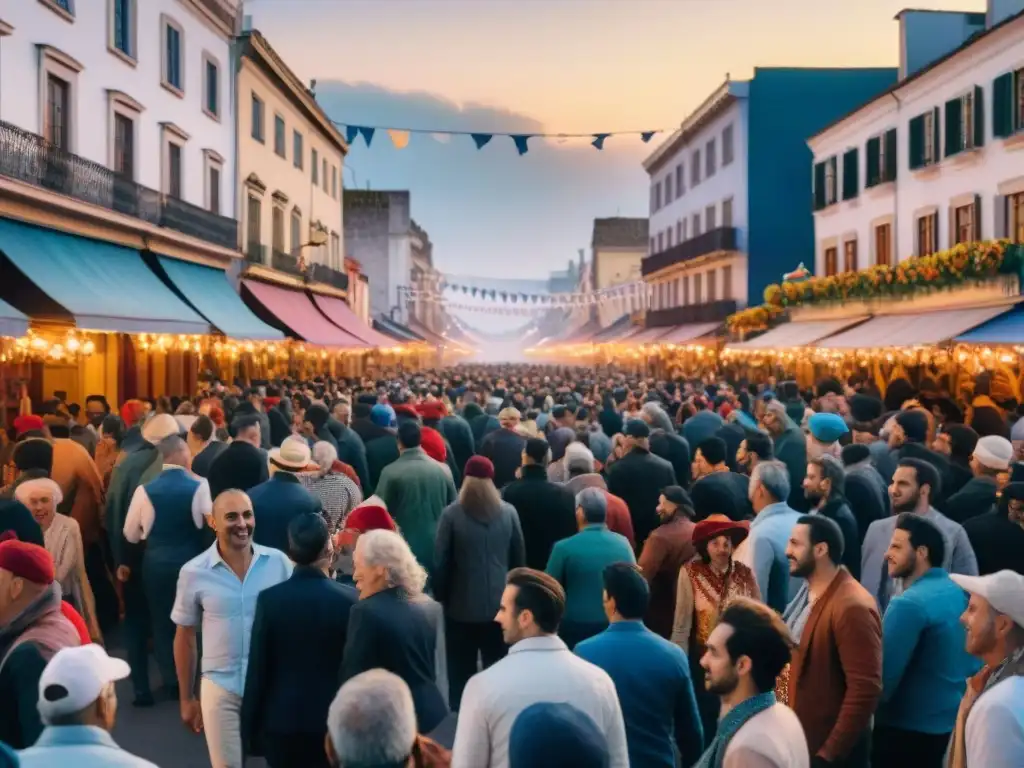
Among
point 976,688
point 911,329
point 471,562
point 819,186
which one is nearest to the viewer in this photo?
point 976,688

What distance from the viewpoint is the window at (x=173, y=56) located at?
27453 millimetres

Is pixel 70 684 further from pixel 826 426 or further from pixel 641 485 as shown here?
pixel 826 426

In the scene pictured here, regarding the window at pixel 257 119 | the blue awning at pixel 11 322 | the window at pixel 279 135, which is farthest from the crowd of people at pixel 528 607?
the window at pixel 279 135

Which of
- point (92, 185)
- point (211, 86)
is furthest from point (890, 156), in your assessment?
A: point (92, 185)

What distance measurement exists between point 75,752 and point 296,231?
3973cm

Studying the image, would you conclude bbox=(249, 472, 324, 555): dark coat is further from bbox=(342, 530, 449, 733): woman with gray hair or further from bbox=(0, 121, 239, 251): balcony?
bbox=(0, 121, 239, 251): balcony

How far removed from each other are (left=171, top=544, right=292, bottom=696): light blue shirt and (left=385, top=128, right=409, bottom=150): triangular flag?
105 feet

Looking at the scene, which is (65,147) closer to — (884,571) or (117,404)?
(117,404)

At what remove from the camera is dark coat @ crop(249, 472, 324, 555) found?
750cm

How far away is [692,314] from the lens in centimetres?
5059

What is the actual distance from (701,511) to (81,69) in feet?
59.9

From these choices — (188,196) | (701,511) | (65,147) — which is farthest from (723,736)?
(188,196)

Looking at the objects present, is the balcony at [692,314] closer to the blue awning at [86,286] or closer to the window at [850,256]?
the window at [850,256]

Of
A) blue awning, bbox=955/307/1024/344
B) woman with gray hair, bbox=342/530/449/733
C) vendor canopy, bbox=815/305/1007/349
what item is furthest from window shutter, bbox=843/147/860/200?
woman with gray hair, bbox=342/530/449/733
